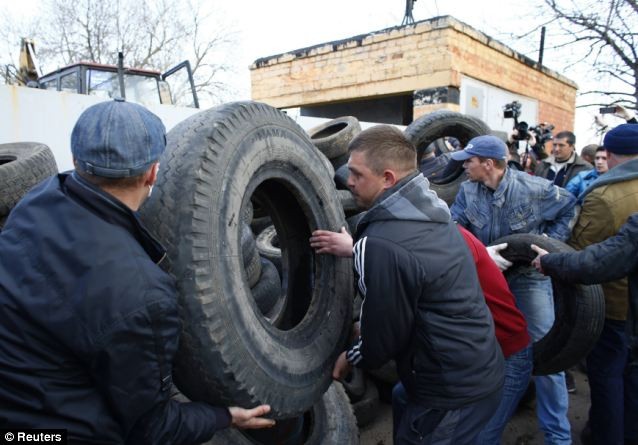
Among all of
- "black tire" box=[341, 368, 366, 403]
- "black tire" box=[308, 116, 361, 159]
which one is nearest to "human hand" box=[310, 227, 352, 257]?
"black tire" box=[341, 368, 366, 403]

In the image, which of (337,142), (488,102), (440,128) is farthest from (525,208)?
(488,102)

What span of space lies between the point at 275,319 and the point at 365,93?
35.2 feet

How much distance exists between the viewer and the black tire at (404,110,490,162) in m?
5.09

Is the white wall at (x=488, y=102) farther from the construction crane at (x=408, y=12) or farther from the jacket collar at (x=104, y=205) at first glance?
the jacket collar at (x=104, y=205)

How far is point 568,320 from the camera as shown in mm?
2846

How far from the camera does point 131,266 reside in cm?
117

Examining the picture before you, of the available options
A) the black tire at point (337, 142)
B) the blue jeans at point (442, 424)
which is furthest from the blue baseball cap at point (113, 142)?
the black tire at point (337, 142)

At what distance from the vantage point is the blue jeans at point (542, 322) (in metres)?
2.91

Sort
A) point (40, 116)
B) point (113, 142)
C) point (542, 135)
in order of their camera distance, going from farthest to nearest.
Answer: point (542, 135) → point (40, 116) → point (113, 142)

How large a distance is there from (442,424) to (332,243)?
835 mm

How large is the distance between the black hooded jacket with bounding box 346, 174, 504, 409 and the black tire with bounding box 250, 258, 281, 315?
113 cm

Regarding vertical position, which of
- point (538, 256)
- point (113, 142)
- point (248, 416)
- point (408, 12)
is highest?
point (408, 12)

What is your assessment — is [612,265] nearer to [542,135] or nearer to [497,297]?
[497,297]

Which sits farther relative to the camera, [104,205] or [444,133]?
[444,133]
